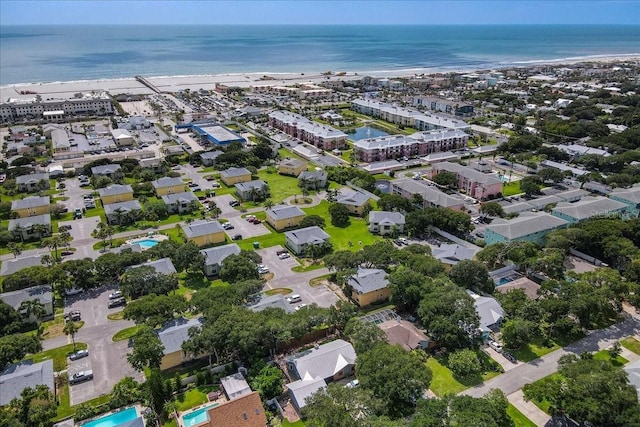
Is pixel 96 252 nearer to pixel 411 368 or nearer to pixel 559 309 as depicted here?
pixel 411 368

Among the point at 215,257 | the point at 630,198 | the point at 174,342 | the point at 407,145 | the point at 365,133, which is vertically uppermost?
the point at 630,198

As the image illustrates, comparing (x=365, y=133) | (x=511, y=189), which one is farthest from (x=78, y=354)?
(x=365, y=133)

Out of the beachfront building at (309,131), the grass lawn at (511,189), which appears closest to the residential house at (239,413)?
the grass lawn at (511,189)

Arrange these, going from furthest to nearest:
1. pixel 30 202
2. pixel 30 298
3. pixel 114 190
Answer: pixel 114 190, pixel 30 202, pixel 30 298

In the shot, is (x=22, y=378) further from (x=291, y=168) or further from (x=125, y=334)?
(x=291, y=168)

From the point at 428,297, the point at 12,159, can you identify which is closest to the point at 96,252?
the point at 428,297

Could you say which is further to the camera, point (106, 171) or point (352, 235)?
point (106, 171)

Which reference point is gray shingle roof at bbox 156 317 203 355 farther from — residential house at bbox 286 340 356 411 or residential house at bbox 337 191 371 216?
residential house at bbox 337 191 371 216

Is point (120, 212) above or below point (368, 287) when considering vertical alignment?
above

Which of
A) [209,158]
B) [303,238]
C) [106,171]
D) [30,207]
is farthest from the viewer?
[209,158]
